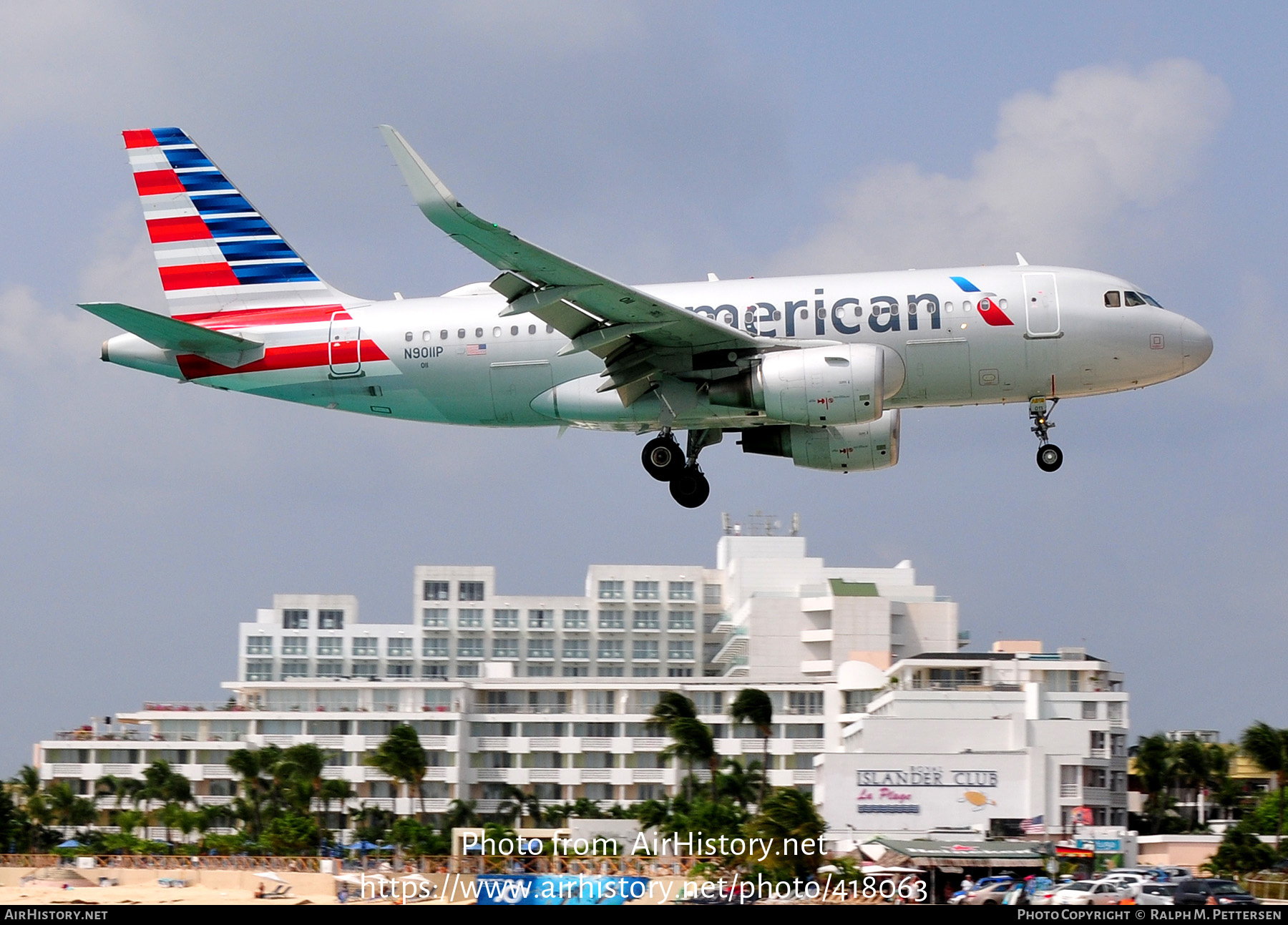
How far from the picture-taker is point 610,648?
419 ft

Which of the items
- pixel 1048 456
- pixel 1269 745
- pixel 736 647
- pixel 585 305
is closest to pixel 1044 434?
pixel 1048 456

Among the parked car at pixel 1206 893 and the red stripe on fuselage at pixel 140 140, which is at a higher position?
the red stripe on fuselage at pixel 140 140

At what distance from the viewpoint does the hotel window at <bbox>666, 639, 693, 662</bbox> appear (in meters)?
127

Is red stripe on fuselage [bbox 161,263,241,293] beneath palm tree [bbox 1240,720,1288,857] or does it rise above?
above

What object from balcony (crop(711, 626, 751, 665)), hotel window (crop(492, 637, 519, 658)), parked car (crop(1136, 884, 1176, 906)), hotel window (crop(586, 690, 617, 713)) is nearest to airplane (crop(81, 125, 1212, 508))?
parked car (crop(1136, 884, 1176, 906))

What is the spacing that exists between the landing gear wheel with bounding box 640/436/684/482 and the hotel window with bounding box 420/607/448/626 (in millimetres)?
92743

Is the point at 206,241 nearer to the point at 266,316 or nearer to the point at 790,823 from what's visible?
the point at 266,316

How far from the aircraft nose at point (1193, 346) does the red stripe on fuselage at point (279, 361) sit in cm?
1782

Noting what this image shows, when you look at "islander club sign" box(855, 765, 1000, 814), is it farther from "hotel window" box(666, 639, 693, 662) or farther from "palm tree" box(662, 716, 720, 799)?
"hotel window" box(666, 639, 693, 662)

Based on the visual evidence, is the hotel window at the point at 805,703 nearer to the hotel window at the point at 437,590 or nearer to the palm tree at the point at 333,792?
the palm tree at the point at 333,792

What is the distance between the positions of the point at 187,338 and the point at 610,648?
93.7 metres

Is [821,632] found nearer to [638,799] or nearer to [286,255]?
[638,799]

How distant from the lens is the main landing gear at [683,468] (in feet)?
121

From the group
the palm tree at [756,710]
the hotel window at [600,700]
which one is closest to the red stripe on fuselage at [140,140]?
the palm tree at [756,710]
